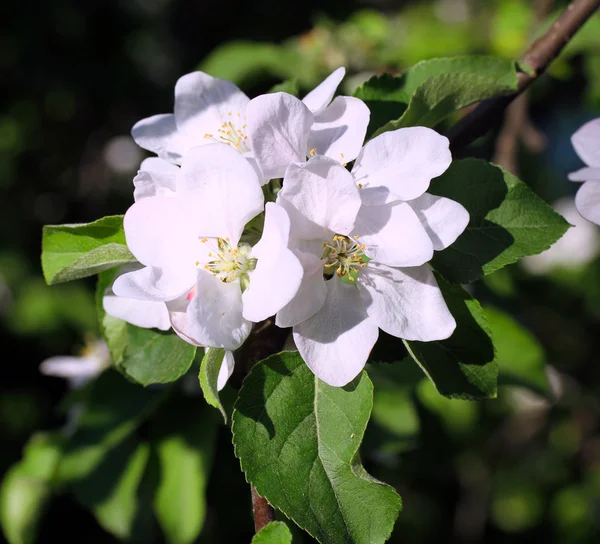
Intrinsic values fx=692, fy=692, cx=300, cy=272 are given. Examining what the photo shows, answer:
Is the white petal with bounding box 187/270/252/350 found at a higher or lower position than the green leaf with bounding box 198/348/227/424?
A: higher

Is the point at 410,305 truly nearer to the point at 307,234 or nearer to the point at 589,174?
the point at 307,234

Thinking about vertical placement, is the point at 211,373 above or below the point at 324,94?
below

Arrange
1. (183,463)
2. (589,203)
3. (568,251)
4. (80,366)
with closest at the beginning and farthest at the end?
1. (589,203)
2. (183,463)
3. (80,366)
4. (568,251)

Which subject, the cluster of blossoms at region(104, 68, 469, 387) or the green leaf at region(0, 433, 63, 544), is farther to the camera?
the green leaf at region(0, 433, 63, 544)

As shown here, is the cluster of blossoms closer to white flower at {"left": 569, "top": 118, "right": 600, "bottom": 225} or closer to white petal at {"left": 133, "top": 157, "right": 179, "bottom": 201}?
white petal at {"left": 133, "top": 157, "right": 179, "bottom": 201}

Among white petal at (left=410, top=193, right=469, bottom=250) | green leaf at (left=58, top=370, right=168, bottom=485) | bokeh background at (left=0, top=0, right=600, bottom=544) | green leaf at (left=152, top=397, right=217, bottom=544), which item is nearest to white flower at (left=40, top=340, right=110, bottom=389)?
bokeh background at (left=0, top=0, right=600, bottom=544)

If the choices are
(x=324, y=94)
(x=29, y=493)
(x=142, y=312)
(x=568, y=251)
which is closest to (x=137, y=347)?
(x=142, y=312)

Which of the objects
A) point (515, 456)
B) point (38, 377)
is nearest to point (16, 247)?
point (38, 377)

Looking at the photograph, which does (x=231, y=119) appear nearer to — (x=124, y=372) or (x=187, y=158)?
(x=187, y=158)
